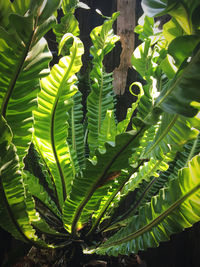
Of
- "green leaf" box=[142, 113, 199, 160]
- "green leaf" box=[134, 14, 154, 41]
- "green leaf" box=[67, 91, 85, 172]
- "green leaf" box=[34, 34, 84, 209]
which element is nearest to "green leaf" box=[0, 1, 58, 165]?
"green leaf" box=[34, 34, 84, 209]

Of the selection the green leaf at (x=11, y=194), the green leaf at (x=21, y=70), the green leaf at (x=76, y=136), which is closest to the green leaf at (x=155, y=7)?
the green leaf at (x=21, y=70)

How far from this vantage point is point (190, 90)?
354 millimetres

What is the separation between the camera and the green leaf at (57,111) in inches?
24.1

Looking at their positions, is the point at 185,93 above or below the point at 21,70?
below

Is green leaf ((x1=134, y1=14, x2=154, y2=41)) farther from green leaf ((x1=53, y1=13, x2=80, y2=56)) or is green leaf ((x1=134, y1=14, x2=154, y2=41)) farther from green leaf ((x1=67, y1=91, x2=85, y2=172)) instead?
green leaf ((x1=67, y1=91, x2=85, y2=172))

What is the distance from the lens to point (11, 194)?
537mm

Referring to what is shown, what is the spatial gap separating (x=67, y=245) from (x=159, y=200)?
0.36 meters

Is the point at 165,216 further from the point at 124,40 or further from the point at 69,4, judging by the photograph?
the point at 124,40

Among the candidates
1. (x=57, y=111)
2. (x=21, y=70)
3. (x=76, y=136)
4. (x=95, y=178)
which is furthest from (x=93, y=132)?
(x=21, y=70)

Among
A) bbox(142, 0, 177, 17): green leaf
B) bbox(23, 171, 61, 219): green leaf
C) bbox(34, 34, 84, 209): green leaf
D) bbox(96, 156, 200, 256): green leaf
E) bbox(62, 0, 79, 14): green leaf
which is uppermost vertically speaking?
bbox(62, 0, 79, 14): green leaf

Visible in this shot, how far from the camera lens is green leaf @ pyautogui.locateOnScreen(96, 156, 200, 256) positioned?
1.85 ft

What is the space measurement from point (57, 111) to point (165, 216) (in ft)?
1.28

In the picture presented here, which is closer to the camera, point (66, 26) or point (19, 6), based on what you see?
point (19, 6)

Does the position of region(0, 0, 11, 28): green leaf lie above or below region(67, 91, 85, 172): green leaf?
above
